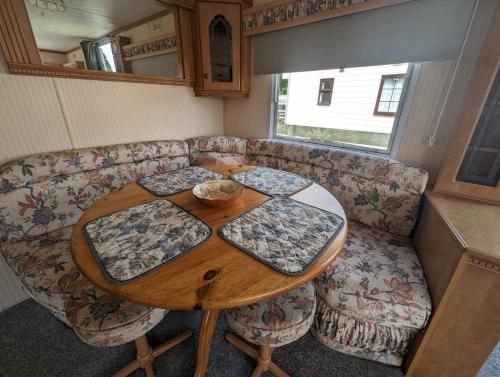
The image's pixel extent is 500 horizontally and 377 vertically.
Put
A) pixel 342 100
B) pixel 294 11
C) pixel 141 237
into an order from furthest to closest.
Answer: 1. pixel 342 100
2. pixel 294 11
3. pixel 141 237

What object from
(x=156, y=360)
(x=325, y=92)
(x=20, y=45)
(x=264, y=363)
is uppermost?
(x=20, y=45)

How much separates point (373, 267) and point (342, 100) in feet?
4.67

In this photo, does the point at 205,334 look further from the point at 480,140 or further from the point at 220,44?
the point at 220,44

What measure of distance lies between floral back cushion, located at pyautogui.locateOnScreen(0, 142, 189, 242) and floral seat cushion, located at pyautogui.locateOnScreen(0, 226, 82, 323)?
12 cm

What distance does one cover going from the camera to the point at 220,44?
1961 millimetres

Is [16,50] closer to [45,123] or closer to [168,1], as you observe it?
[45,123]

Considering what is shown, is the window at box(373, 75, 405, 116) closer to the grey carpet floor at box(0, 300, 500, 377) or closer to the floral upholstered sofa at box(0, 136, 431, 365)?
the floral upholstered sofa at box(0, 136, 431, 365)

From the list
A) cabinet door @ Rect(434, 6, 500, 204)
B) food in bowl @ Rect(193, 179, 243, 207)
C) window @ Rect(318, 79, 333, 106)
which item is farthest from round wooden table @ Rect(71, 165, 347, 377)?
window @ Rect(318, 79, 333, 106)

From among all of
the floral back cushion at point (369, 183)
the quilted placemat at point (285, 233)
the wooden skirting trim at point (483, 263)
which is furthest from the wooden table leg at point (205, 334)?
the floral back cushion at point (369, 183)

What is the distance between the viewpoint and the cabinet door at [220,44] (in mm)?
1814

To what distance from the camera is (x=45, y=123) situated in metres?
1.38

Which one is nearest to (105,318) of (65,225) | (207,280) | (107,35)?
(207,280)

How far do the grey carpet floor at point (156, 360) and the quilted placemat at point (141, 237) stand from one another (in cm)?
78

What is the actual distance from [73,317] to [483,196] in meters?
2.00
